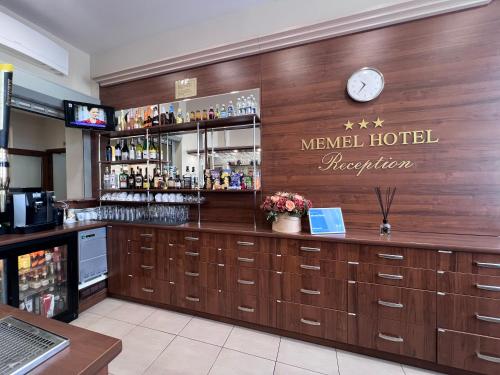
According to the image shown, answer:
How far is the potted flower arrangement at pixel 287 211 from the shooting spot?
7.40 ft

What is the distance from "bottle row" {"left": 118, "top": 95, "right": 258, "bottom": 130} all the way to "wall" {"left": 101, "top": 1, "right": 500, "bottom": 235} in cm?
21

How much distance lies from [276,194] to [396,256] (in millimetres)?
1162

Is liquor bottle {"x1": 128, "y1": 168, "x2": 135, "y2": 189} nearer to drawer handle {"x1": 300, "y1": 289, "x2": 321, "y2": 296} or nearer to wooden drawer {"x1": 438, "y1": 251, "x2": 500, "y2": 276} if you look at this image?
drawer handle {"x1": 300, "y1": 289, "x2": 321, "y2": 296}

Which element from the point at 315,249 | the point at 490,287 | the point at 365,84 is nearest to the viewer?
the point at 490,287

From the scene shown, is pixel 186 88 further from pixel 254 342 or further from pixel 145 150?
pixel 254 342

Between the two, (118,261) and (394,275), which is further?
(118,261)

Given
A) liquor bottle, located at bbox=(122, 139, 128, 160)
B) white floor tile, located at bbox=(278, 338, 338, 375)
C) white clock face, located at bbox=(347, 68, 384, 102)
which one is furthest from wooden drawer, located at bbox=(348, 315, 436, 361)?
liquor bottle, located at bbox=(122, 139, 128, 160)

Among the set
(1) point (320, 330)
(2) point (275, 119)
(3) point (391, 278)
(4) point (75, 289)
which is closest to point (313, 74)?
(2) point (275, 119)

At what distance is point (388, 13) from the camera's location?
7.11 feet

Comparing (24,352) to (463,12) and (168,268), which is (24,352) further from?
(463,12)

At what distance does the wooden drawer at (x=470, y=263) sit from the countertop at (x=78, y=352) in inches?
83.9

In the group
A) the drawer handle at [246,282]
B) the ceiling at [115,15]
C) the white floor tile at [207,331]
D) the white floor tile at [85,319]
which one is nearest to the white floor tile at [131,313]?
the white floor tile at [85,319]

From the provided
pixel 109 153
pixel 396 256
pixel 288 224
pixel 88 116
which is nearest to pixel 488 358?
pixel 396 256

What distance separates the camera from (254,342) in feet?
7.13
